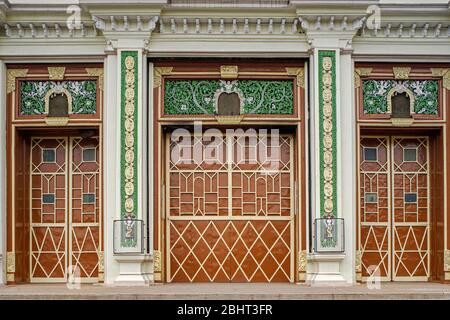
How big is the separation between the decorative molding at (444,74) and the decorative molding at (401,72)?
424mm

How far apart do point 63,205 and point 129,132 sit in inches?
73.3

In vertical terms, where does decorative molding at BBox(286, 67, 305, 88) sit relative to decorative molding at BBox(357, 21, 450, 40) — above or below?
below

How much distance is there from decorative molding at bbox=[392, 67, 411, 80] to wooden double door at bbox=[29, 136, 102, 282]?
5091 mm

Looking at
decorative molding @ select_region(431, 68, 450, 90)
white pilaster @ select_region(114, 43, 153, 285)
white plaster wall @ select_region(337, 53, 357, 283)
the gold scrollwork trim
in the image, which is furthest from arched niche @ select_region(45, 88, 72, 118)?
decorative molding @ select_region(431, 68, 450, 90)

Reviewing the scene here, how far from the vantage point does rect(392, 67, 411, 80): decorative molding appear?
661 inches

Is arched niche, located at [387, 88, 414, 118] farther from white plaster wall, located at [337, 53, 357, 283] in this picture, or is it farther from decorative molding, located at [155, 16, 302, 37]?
decorative molding, located at [155, 16, 302, 37]

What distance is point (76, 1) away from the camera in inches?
645

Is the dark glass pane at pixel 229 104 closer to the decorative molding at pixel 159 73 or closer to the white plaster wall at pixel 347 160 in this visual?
the decorative molding at pixel 159 73

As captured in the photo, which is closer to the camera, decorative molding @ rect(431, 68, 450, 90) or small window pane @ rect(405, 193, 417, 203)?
decorative molding @ rect(431, 68, 450, 90)

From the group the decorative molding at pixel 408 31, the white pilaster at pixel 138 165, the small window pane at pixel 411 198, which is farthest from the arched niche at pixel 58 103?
the small window pane at pixel 411 198

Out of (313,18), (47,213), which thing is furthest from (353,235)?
(47,213)

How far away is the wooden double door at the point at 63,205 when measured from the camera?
1706 centimetres
